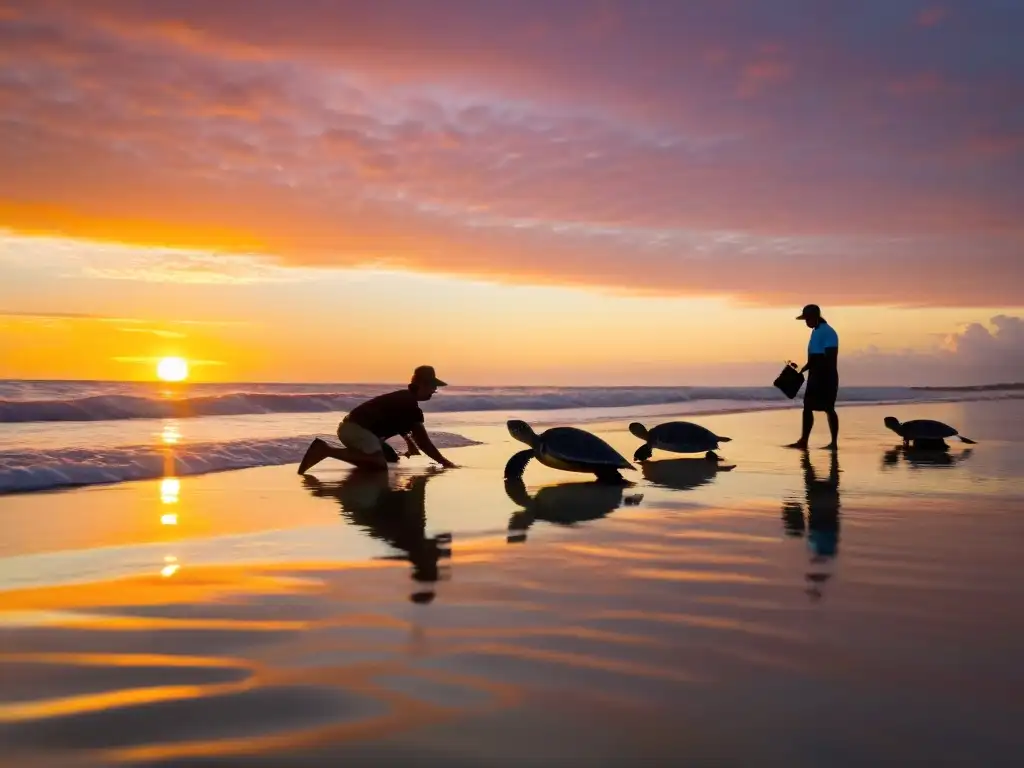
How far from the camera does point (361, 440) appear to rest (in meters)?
10.8

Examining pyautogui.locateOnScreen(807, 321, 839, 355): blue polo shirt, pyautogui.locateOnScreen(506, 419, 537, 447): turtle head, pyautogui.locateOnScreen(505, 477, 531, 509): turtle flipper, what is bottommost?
pyautogui.locateOnScreen(505, 477, 531, 509): turtle flipper

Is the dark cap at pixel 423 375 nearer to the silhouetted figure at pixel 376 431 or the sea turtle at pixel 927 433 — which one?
the silhouetted figure at pixel 376 431

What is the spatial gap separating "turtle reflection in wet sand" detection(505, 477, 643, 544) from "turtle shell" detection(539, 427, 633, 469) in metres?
0.28

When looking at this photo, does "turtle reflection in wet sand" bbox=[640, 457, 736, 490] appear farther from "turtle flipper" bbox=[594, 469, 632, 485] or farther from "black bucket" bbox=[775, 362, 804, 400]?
"black bucket" bbox=[775, 362, 804, 400]

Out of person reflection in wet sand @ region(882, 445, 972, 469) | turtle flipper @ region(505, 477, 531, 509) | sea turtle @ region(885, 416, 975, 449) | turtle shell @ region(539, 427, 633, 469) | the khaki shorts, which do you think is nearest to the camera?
turtle flipper @ region(505, 477, 531, 509)

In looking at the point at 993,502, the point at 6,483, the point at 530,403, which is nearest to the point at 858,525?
the point at 993,502

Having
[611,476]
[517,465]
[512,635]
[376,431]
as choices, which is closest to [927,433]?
[611,476]

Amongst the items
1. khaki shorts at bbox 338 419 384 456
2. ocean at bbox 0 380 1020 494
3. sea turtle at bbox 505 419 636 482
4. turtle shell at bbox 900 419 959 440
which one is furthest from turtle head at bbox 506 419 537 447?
turtle shell at bbox 900 419 959 440

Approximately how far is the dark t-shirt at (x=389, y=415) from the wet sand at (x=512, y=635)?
138 inches

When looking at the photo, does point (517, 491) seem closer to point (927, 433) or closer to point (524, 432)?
point (524, 432)

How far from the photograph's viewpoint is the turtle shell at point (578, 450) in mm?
9406

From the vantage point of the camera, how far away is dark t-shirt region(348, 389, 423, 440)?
1082 cm

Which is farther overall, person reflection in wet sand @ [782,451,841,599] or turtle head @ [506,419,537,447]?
turtle head @ [506,419,537,447]

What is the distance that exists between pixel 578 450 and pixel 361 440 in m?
3.15
